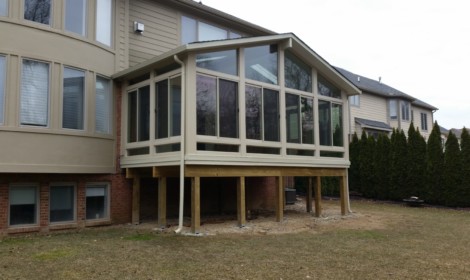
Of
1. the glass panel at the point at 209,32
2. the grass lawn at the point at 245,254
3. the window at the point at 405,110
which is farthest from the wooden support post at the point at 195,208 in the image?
the window at the point at 405,110

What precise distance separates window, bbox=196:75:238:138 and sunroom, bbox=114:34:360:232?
24 millimetres

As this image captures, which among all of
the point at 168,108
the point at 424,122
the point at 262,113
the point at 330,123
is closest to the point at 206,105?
the point at 168,108

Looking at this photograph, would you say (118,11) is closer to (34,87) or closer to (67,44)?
(67,44)

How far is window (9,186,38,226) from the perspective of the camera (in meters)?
9.34

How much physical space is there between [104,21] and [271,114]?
5065mm

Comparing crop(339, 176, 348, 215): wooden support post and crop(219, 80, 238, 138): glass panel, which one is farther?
crop(339, 176, 348, 215): wooden support post

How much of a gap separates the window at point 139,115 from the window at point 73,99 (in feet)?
4.40

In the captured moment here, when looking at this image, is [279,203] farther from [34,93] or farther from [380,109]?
[380,109]

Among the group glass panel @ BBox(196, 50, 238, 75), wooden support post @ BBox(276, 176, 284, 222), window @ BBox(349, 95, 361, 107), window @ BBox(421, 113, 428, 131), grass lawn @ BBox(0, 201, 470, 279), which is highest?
window @ BBox(349, 95, 361, 107)

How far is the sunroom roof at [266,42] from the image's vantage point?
9.48 m

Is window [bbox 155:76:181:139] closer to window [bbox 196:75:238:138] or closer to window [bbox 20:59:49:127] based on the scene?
window [bbox 196:75:238:138]

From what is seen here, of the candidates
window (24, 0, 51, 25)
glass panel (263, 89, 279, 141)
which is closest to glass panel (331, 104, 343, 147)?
glass panel (263, 89, 279, 141)

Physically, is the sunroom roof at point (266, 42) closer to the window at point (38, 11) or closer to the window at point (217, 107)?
the window at point (217, 107)

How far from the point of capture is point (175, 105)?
32.6 feet
